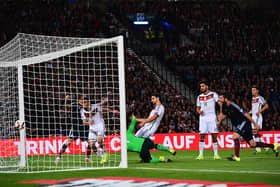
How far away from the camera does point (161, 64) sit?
92.4 feet

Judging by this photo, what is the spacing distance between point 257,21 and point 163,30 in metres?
6.11

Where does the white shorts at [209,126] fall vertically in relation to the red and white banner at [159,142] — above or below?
above

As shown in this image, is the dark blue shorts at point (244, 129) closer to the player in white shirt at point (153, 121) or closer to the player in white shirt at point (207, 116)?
the player in white shirt at point (207, 116)

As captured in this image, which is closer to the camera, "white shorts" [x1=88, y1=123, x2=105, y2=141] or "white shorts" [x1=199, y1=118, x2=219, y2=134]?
"white shorts" [x1=88, y1=123, x2=105, y2=141]

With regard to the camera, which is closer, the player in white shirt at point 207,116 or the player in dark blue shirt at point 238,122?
the player in dark blue shirt at point 238,122

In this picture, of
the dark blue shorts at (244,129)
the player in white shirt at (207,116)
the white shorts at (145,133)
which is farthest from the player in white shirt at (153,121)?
the dark blue shorts at (244,129)

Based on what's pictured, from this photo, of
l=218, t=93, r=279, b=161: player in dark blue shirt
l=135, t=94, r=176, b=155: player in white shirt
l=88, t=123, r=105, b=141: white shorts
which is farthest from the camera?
l=88, t=123, r=105, b=141: white shorts

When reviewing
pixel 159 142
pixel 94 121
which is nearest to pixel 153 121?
pixel 94 121

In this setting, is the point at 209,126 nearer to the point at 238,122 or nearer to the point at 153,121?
the point at 238,122

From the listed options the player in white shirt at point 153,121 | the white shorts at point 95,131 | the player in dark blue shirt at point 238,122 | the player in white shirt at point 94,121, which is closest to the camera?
the player in dark blue shirt at point 238,122

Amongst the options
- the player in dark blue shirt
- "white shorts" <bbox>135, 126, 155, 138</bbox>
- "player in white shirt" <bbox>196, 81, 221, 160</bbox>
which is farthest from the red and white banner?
the player in dark blue shirt

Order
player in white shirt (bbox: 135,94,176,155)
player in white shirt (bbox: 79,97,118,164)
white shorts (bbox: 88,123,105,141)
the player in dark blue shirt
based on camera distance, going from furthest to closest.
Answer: white shorts (bbox: 88,123,105,141), player in white shirt (bbox: 79,97,118,164), player in white shirt (bbox: 135,94,176,155), the player in dark blue shirt

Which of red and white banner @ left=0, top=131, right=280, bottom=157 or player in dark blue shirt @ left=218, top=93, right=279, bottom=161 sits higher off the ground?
player in dark blue shirt @ left=218, top=93, right=279, bottom=161

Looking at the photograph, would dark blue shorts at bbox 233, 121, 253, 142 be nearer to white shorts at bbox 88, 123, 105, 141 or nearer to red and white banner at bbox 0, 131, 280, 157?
white shorts at bbox 88, 123, 105, 141
